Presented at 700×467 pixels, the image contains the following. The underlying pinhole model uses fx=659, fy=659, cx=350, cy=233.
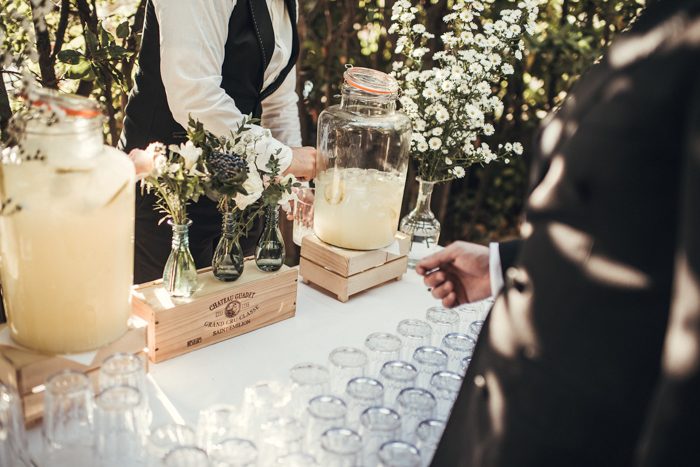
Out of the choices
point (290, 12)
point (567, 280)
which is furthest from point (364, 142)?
point (567, 280)

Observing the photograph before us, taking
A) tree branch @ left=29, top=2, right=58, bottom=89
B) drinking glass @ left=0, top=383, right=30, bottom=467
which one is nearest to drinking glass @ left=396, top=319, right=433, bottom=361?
drinking glass @ left=0, top=383, right=30, bottom=467

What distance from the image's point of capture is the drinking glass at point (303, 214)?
1.87 meters

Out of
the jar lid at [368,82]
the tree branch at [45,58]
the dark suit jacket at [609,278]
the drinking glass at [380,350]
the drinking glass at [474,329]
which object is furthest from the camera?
the tree branch at [45,58]

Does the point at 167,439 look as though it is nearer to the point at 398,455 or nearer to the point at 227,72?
the point at 398,455

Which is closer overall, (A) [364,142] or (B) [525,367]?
(B) [525,367]

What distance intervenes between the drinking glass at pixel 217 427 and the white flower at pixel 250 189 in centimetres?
48

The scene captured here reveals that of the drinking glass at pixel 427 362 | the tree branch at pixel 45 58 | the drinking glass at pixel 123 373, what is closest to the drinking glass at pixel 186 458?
the drinking glass at pixel 123 373

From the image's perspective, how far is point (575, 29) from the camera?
12.7 feet

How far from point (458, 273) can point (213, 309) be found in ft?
1.70

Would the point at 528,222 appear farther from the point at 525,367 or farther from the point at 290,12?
the point at 290,12

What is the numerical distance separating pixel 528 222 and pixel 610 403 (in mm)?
270

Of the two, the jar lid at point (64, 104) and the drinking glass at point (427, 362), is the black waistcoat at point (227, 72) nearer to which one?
the jar lid at point (64, 104)

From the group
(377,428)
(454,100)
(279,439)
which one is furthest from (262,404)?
(454,100)

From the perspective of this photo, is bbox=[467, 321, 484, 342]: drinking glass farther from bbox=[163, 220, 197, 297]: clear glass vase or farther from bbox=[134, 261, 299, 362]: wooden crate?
bbox=[163, 220, 197, 297]: clear glass vase
